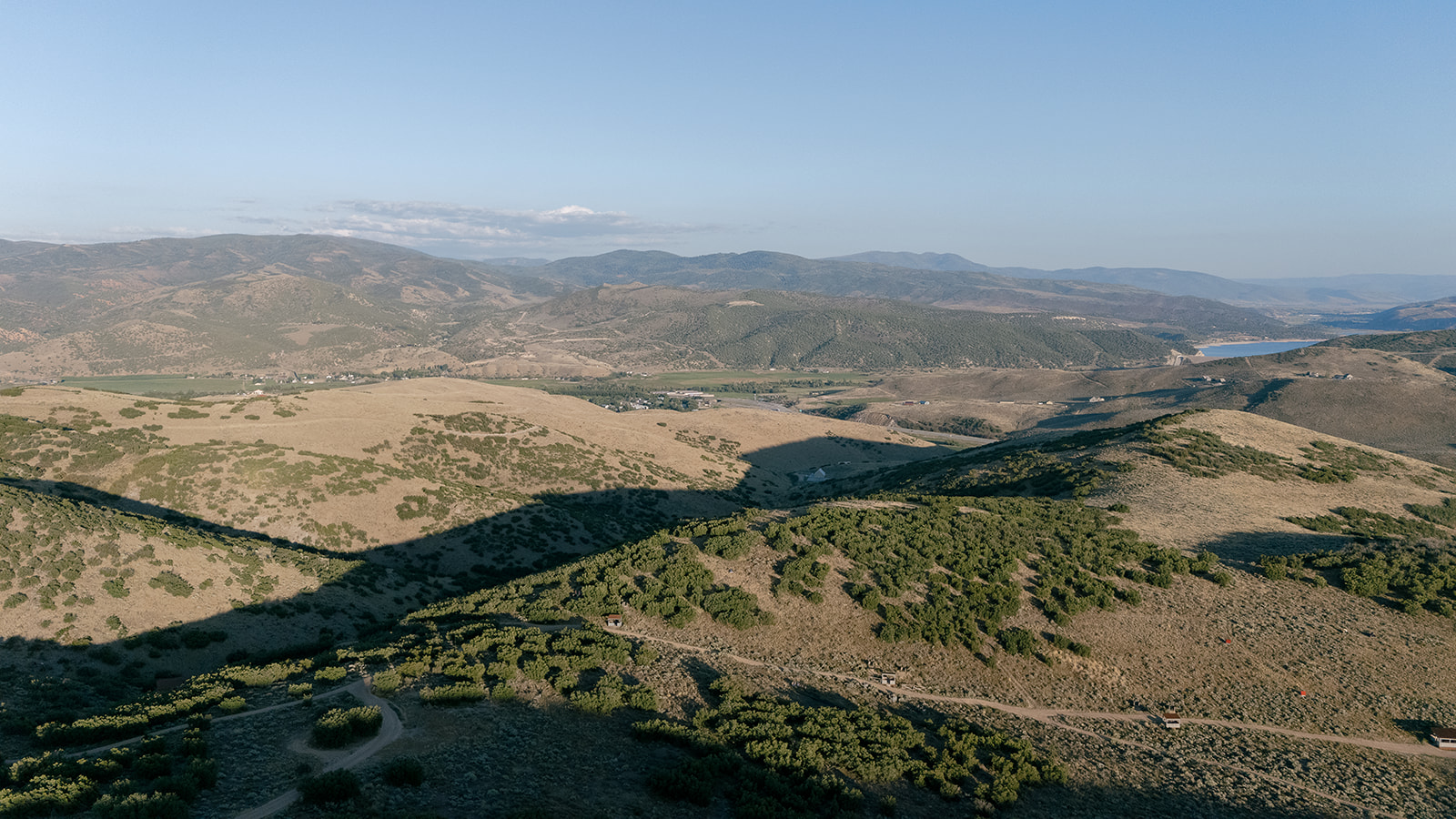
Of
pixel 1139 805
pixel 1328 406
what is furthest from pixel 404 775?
pixel 1328 406

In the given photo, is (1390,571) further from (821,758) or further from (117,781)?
(117,781)

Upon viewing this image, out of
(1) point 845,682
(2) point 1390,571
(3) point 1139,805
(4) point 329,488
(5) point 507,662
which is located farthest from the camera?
(4) point 329,488

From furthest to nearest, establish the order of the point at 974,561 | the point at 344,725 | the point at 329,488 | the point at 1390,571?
1. the point at 329,488
2. the point at 974,561
3. the point at 1390,571
4. the point at 344,725

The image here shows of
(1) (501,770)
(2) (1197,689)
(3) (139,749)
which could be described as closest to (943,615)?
→ (2) (1197,689)

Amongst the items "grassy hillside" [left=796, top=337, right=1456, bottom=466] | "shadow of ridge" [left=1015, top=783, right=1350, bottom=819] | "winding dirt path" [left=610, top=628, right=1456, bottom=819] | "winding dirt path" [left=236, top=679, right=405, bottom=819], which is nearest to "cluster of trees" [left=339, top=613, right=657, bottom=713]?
"winding dirt path" [left=236, top=679, right=405, bottom=819]

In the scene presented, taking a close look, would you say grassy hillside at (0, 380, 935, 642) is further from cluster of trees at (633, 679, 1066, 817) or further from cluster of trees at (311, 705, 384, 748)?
cluster of trees at (633, 679, 1066, 817)

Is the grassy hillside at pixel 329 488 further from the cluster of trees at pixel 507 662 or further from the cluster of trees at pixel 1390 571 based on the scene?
the cluster of trees at pixel 1390 571

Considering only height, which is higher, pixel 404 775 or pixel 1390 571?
pixel 1390 571

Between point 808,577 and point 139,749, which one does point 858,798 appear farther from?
point 139,749

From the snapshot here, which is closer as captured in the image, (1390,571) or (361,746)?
(361,746)
